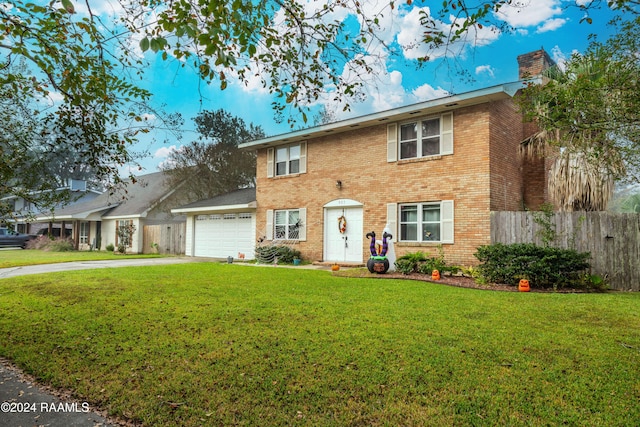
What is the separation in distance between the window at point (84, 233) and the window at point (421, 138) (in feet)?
77.4

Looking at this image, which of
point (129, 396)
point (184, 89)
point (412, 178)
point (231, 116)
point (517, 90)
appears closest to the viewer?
point (129, 396)

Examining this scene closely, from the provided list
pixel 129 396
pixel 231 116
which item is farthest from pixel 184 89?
pixel 231 116

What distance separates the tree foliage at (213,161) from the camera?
27.9 m

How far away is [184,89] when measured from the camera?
5.67 metres

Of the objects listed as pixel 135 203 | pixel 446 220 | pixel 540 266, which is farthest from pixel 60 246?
pixel 540 266

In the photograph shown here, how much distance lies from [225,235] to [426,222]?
35.7ft

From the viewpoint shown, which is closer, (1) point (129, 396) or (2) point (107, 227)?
(1) point (129, 396)

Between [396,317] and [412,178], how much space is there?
8.00m

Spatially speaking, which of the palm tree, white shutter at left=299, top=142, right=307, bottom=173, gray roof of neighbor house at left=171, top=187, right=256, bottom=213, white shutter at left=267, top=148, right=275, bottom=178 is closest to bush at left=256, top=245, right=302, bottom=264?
gray roof of neighbor house at left=171, top=187, right=256, bottom=213

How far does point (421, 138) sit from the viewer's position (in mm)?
13164

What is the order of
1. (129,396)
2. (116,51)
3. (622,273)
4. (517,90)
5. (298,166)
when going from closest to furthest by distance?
(129,396)
(116,51)
(622,273)
(517,90)
(298,166)

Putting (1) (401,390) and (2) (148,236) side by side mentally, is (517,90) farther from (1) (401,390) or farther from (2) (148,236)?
(2) (148,236)

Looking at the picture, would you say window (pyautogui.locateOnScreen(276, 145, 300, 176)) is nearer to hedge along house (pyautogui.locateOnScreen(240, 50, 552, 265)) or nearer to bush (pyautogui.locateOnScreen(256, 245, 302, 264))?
hedge along house (pyautogui.locateOnScreen(240, 50, 552, 265))

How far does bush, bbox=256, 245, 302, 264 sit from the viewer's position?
1578 centimetres
